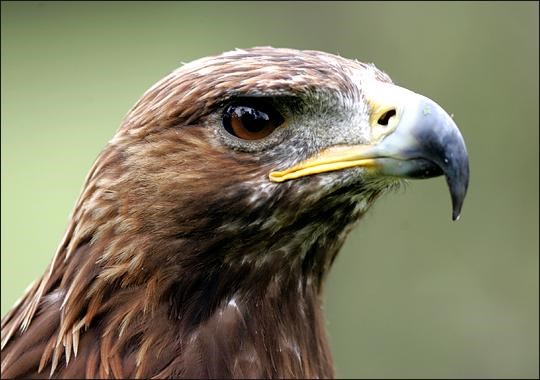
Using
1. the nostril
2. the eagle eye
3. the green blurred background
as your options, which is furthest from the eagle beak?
the green blurred background

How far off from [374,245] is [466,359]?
0.95m

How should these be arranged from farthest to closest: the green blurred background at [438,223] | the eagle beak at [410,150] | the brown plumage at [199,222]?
the green blurred background at [438,223], the brown plumage at [199,222], the eagle beak at [410,150]

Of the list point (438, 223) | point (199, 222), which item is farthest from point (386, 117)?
point (438, 223)

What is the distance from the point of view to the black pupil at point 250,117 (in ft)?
7.05

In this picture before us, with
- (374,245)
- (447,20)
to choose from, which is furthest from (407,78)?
(374,245)

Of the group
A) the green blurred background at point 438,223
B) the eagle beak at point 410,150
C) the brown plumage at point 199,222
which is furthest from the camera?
the green blurred background at point 438,223

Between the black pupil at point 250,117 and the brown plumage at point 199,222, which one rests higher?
the black pupil at point 250,117

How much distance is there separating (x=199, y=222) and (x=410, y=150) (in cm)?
52

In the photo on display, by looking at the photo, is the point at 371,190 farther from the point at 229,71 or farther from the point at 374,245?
the point at 374,245

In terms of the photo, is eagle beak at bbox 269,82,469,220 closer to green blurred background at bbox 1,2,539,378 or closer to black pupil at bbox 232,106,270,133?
black pupil at bbox 232,106,270,133

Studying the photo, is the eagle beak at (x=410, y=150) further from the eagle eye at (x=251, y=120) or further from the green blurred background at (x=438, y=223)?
the green blurred background at (x=438, y=223)

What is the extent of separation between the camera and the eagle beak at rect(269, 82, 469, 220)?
204cm

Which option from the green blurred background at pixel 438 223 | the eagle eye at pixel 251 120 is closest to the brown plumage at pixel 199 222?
the eagle eye at pixel 251 120

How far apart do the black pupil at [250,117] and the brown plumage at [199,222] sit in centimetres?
3
